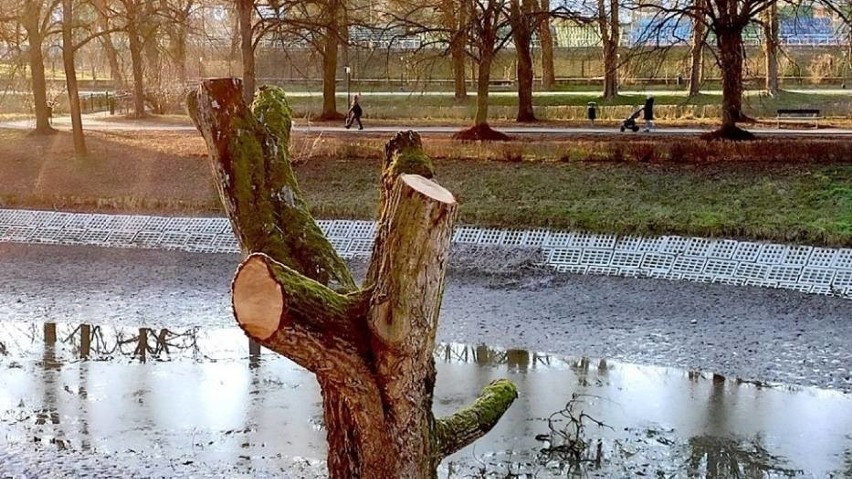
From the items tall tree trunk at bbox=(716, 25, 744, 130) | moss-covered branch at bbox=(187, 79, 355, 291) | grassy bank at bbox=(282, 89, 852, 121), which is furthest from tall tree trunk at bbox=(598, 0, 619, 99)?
moss-covered branch at bbox=(187, 79, 355, 291)

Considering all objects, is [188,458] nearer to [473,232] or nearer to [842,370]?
[842,370]

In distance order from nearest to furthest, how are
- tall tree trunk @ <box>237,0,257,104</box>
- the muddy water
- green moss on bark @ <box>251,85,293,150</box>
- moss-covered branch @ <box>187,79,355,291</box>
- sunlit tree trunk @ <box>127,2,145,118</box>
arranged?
1. moss-covered branch @ <box>187,79,355,291</box>
2. green moss on bark @ <box>251,85,293,150</box>
3. the muddy water
4. tall tree trunk @ <box>237,0,257,104</box>
5. sunlit tree trunk @ <box>127,2,145,118</box>

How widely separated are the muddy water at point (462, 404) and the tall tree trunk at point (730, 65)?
1170 centimetres

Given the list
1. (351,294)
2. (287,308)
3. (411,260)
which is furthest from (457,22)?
(287,308)

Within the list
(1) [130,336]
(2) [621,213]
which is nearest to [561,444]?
(1) [130,336]

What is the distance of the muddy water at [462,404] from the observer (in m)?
6.82

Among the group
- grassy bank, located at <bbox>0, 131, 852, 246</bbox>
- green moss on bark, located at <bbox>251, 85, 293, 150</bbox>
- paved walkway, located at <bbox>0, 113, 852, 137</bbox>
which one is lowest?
grassy bank, located at <bbox>0, 131, 852, 246</bbox>

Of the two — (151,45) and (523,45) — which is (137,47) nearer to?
(151,45)

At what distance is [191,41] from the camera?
28578 mm

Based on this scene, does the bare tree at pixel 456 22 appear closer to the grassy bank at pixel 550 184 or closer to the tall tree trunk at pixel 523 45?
the tall tree trunk at pixel 523 45

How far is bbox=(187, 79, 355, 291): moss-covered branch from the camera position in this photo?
4.21 meters

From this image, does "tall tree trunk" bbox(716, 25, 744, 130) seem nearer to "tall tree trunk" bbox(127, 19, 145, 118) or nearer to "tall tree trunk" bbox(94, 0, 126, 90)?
"tall tree trunk" bbox(127, 19, 145, 118)

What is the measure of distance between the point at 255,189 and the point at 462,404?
408 centimetres

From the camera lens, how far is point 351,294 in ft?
12.4
